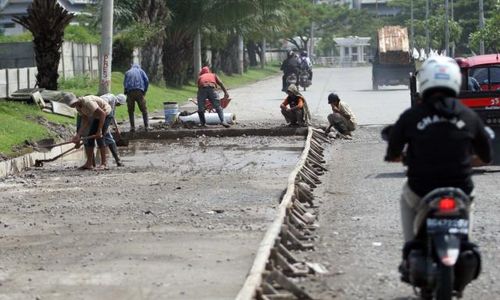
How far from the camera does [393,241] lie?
11320mm

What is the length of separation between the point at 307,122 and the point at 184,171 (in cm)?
844

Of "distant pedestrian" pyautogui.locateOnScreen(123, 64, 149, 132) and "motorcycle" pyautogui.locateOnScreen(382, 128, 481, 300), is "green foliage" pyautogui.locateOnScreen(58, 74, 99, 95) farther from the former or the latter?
"motorcycle" pyautogui.locateOnScreen(382, 128, 481, 300)

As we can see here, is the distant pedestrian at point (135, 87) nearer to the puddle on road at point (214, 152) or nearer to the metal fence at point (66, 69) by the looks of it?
the puddle on road at point (214, 152)

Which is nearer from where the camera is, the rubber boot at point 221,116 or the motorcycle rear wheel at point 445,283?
the motorcycle rear wheel at point 445,283

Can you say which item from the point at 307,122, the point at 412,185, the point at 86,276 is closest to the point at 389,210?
the point at 86,276

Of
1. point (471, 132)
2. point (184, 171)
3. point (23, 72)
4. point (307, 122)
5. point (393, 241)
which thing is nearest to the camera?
point (471, 132)

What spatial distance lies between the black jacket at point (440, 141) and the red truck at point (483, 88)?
28.7 feet

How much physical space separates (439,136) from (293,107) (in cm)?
1914

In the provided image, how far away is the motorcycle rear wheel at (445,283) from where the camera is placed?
7.01 metres

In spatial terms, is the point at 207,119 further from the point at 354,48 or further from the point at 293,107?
the point at 354,48

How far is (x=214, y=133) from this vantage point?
2700cm

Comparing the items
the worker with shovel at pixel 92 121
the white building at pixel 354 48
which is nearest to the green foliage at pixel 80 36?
the worker with shovel at pixel 92 121

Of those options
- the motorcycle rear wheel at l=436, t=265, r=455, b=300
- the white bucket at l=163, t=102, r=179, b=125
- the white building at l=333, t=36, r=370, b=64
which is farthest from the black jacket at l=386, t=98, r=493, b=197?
the white building at l=333, t=36, r=370, b=64

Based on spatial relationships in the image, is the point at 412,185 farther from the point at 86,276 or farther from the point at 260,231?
the point at 260,231
